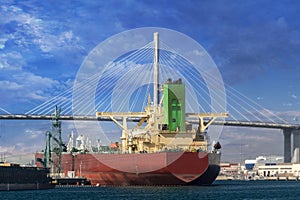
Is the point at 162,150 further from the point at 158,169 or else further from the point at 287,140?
the point at 287,140

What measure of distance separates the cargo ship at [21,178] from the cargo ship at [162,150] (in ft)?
25.4

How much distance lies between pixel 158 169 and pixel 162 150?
231 centimetres

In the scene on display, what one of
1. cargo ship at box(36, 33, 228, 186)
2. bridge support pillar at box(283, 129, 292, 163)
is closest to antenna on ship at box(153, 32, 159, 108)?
cargo ship at box(36, 33, 228, 186)

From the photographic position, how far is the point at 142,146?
222 feet

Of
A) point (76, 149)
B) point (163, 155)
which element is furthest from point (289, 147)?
point (163, 155)

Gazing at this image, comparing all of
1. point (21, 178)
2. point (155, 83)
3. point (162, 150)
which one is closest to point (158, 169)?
point (162, 150)

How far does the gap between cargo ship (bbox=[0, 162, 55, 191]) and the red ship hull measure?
7.36m

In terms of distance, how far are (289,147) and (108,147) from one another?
43.7 m

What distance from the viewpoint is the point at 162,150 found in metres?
64.6

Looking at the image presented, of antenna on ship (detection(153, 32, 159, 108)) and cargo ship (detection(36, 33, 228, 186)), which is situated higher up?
antenna on ship (detection(153, 32, 159, 108))

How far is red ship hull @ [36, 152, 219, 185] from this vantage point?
2448 inches

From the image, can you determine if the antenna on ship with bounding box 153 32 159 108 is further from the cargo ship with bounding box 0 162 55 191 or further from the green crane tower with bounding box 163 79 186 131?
the cargo ship with bounding box 0 162 55 191

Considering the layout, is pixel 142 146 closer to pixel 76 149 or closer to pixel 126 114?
pixel 126 114

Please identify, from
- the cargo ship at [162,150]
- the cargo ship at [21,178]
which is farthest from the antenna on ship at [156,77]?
the cargo ship at [21,178]
